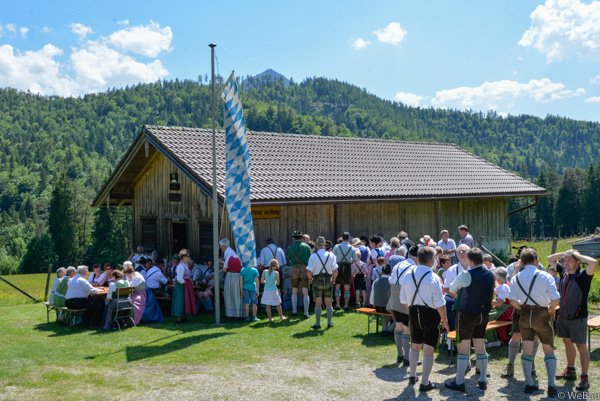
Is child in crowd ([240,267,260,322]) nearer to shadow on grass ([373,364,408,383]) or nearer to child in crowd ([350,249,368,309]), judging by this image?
child in crowd ([350,249,368,309])

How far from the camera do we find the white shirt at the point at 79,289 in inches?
451

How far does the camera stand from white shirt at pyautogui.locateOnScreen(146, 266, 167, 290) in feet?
41.0

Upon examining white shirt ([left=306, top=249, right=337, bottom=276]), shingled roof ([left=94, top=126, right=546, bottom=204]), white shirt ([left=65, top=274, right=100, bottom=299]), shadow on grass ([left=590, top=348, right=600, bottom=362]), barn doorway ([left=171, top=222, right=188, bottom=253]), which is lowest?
shadow on grass ([left=590, top=348, right=600, bottom=362])

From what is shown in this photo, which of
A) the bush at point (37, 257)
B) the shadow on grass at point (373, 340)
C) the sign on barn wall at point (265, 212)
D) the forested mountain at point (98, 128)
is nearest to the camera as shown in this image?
the shadow on grass at point (373, 340)

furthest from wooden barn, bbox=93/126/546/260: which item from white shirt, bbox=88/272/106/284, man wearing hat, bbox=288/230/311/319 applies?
white shirt, bbox=88/272/106/284

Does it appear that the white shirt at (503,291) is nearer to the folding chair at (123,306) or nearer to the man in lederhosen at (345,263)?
the man in lederhosen at (345,263)

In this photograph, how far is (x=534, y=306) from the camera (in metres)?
6.61

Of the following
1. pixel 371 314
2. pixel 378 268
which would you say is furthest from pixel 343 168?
pixel 371 314

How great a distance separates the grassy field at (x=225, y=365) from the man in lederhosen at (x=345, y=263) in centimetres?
108

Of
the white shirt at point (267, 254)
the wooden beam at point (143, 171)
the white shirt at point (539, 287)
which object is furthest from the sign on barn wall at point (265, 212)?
the white shirt at point (539, 287)

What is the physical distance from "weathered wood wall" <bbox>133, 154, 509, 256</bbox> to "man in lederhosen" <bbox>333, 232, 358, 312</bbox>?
271 cm

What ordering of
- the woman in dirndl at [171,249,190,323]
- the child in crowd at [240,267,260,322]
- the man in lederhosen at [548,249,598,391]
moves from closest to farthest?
the man in lederhosen at [548,249,598,391] → the child in crowd at [240,267,260,322] → the woman in dirndl at [171,249,190,323]

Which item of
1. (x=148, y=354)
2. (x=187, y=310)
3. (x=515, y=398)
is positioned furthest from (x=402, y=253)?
(x=187, y=310)

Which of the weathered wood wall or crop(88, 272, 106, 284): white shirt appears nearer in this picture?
crop(88, 272, 106, 284): white shirt
